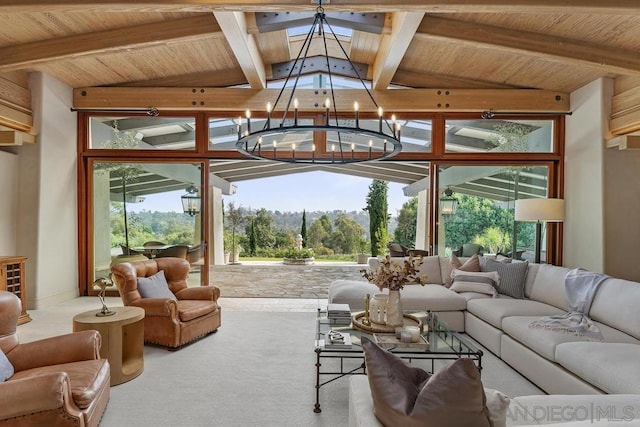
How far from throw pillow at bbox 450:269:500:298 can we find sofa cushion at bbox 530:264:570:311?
0.41 meters

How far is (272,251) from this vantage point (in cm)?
1237

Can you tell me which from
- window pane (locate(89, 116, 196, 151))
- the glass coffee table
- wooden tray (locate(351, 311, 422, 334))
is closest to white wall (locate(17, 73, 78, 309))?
window pane (locate(89, 116, 196, 151))

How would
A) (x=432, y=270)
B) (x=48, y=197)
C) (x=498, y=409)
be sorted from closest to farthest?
(x=498, y=409), (x=432, y=270), (x=48, y=197)

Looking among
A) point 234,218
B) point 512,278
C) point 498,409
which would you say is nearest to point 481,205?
point 512,278

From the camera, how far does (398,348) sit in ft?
9.31

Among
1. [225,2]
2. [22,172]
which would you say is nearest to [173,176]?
[22,172]

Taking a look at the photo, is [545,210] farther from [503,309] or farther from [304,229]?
[304,229]

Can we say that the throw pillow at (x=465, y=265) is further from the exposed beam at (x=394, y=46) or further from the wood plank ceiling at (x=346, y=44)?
the exposed beam at (x=394, y=46)

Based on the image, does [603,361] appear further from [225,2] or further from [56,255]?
[56,255]

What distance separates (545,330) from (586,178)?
3384 millimetres

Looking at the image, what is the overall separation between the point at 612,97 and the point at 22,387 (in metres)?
6.75

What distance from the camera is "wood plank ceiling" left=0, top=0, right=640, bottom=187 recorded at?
3393 mm

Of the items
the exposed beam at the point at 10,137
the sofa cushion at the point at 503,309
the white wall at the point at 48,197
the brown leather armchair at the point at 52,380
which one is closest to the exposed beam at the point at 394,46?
the sofa cushion at the point at 503,309

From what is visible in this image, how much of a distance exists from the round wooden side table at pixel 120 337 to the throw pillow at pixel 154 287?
2.06 feet
